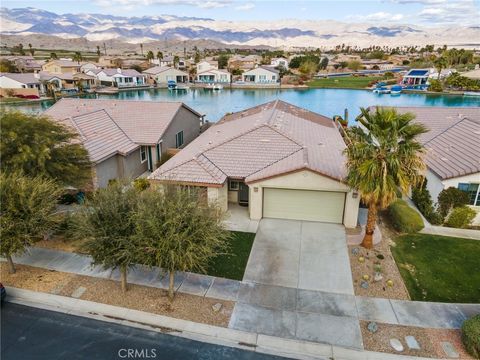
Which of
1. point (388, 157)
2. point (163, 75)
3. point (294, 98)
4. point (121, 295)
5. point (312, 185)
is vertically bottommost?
point (294, 98)

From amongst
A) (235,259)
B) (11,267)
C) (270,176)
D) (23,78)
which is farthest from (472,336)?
(23,78)

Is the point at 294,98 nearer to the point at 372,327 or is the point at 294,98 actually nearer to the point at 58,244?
the point at 58,244

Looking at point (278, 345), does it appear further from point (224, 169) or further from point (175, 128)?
point (175, 128)

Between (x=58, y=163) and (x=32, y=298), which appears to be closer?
(x=32, y=298)

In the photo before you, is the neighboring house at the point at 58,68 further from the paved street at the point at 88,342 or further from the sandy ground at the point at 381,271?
the sandy ground at the point at 381,271

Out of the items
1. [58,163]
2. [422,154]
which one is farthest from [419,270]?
[58,163]

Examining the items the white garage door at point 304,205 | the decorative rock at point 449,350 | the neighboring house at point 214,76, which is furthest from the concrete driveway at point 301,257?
the neighboring house at point 214,76
